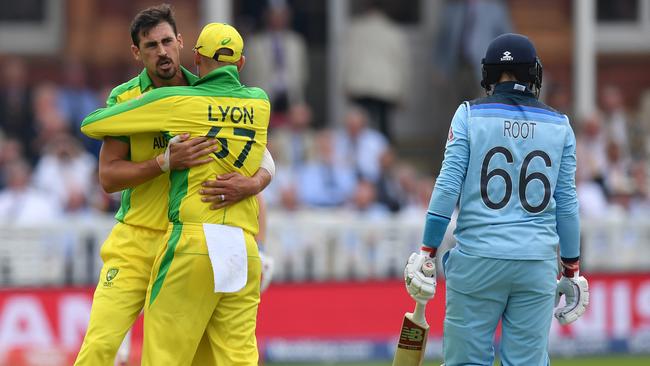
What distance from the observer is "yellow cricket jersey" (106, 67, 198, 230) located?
709 centimetres

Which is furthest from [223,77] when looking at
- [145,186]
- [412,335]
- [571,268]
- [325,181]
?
[325,181]

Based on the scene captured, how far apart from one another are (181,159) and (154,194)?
16.1 inches

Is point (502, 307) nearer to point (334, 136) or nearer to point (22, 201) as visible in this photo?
point (22, 201)

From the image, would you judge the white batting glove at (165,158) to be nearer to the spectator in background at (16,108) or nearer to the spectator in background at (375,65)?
the spectator in background at (16,108)

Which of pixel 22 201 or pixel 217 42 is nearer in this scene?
pixel 217 42

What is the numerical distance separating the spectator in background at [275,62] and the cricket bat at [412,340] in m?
7.90

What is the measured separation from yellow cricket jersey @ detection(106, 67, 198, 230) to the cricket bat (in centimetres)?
138

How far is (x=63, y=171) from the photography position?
13.8 metres

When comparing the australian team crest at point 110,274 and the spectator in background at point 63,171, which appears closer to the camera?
the australian team crest at point 110,274

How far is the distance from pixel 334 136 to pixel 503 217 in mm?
8066

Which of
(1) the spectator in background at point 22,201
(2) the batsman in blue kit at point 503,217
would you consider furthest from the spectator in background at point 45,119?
(2) the batsman in blue kit at point 503,217

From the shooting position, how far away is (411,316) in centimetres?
740

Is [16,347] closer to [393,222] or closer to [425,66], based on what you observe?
[393,222]

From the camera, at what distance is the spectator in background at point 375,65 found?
52.0 feet
